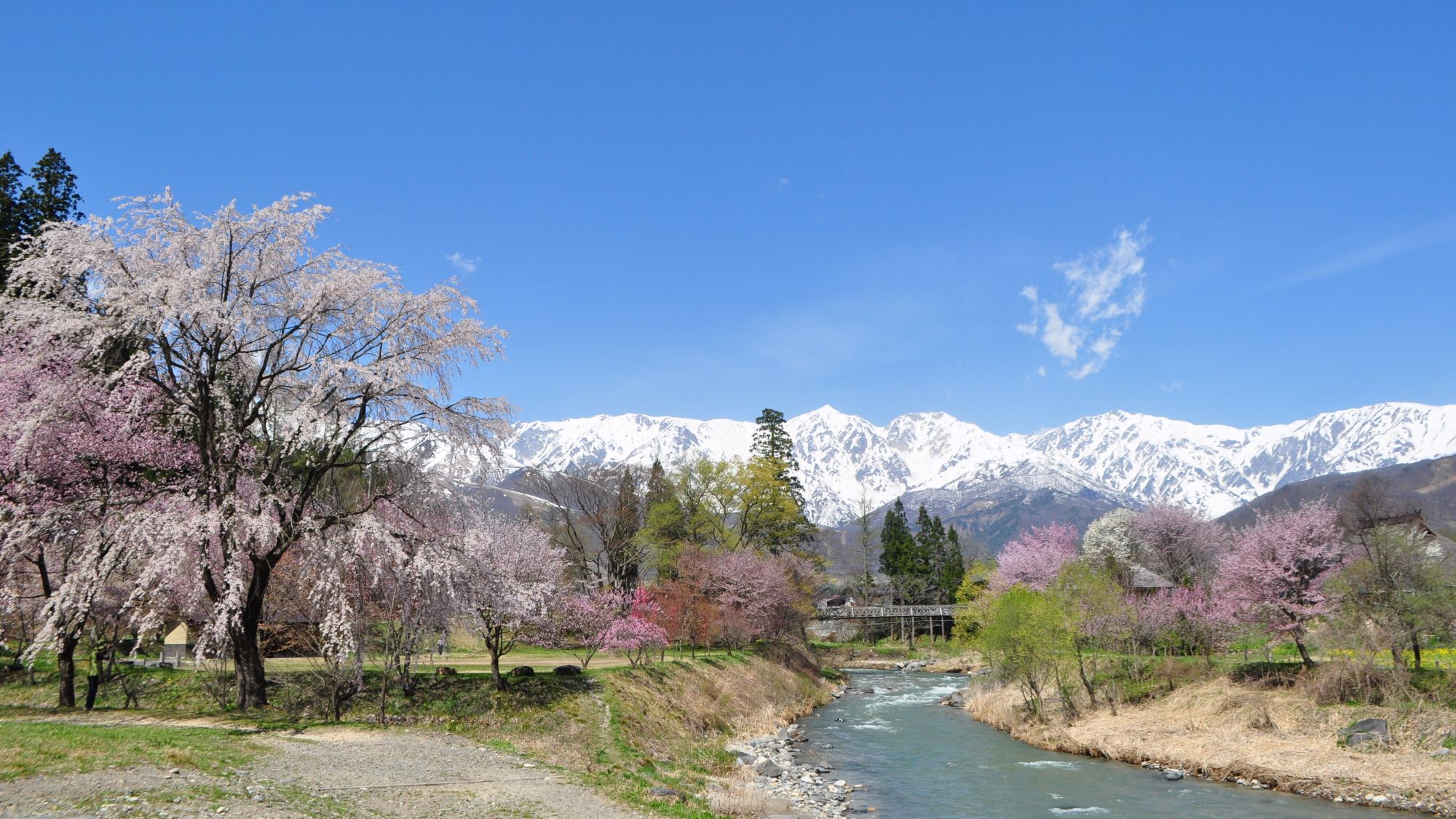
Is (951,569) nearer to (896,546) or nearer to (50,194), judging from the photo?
(896,546)

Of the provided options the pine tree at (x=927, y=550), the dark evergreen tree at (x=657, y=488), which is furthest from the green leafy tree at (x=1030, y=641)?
the pine tree at (x=927, y=550)

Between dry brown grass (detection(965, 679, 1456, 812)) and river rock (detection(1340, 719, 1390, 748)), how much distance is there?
244mm

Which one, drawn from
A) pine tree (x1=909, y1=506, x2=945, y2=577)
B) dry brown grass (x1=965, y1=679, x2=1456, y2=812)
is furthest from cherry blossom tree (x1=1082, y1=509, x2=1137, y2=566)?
dry brown grass (x1=965, y1=679, x2=1456, y2=812)

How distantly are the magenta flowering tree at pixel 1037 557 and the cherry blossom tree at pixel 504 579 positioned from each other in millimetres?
34788

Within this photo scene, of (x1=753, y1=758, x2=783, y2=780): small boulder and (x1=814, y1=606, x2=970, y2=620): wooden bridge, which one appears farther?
(x1=814, y1=606, x2=970, y2=620): wooden bridge

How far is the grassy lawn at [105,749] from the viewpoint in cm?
1023

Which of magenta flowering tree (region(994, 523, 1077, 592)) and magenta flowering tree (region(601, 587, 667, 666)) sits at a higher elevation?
magenta flowering tree (region(994, 523, 1077, 592))

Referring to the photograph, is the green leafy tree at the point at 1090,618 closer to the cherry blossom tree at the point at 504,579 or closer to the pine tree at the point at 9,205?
the cherry blossom tree at the point at 504,579

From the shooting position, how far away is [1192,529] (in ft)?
186

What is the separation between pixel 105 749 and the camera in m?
11.4

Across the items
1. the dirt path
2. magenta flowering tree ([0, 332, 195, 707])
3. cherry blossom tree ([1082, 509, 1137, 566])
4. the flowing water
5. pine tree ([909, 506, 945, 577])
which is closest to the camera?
the dirt path

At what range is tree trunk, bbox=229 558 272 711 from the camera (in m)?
18.7

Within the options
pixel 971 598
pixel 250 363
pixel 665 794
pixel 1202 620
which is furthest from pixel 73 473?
pixel 971 598

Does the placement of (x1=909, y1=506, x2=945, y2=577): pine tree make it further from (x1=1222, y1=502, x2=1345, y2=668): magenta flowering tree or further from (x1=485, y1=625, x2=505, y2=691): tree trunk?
(x1=485, y1=625, x2=505, y2=691): tree trunk
